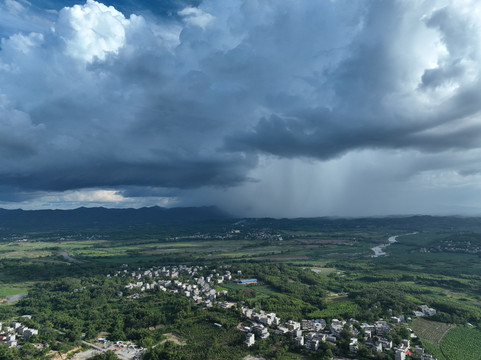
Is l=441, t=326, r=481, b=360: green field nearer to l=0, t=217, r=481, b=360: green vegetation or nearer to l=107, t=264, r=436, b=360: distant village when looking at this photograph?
l=0, t=217, r=481, b=360: green vegetation

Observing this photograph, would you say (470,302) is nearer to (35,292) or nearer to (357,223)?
(35,292)

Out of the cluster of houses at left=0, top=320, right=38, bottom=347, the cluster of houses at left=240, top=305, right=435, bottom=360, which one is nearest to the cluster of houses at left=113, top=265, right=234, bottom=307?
the cluster of houses at left=240, top=305, right=435, bottom=360

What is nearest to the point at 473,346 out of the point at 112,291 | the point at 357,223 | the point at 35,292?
the point at 112,291

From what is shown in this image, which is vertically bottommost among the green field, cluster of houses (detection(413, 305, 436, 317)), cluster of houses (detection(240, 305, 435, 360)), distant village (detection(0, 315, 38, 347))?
the green field

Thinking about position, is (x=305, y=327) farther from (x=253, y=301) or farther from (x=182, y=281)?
(x=182, y=281)

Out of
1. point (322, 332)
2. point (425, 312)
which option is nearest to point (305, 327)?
point (322, 332)

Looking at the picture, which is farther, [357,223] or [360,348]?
[357,223]
